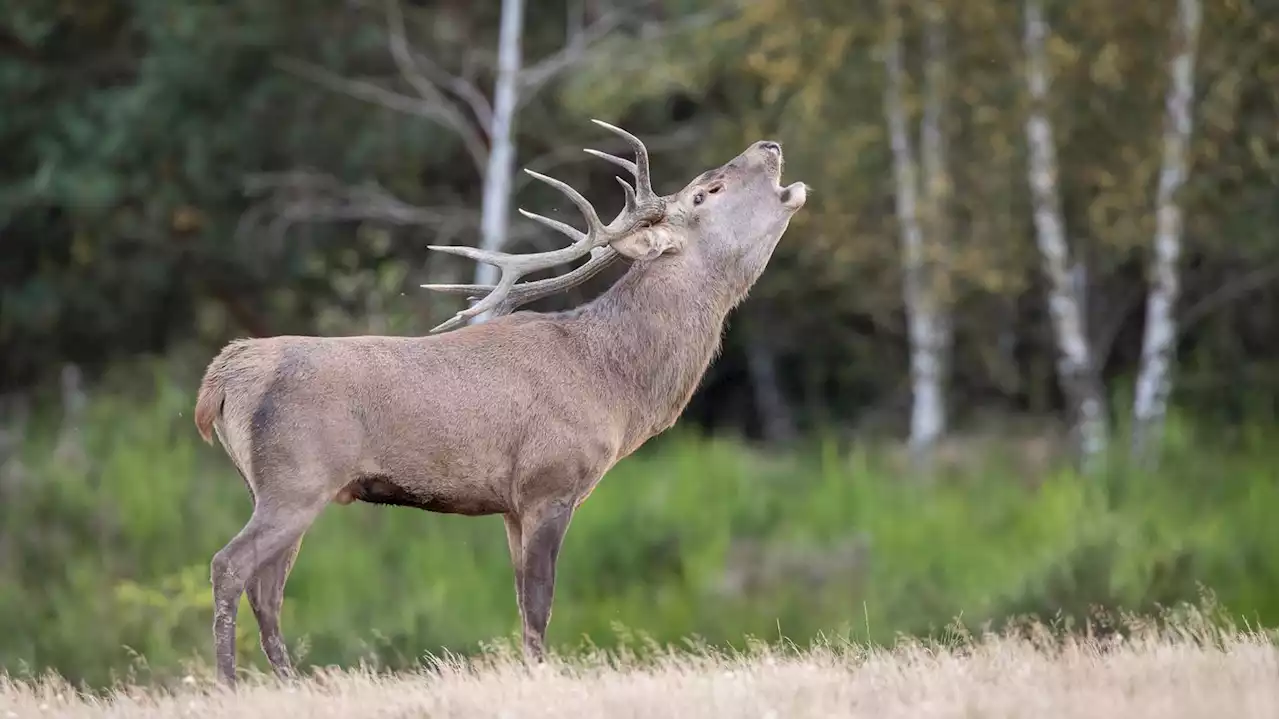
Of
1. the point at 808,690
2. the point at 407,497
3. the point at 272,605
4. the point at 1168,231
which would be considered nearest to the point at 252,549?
the point at 272,605

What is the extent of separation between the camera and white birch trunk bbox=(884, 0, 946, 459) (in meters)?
17.5

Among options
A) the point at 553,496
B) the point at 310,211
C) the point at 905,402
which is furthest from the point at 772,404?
the point at 553,496

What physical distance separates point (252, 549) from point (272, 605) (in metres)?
0.45

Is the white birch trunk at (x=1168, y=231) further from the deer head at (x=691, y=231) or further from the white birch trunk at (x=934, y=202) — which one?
the deer head at (x=691, y=231)

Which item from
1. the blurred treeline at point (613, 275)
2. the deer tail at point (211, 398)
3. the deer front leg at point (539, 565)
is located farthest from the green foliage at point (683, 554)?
the deer tail at point (211, 398)

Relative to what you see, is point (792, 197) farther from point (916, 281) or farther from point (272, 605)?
point (916, 281)

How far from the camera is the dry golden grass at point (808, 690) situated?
6.05 m

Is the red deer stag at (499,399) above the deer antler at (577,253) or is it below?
below

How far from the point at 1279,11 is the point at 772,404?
28.9 feet

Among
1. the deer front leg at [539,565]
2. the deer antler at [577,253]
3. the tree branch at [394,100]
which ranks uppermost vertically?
the tree branch at [394,100]

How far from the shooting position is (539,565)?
7371 millimetres

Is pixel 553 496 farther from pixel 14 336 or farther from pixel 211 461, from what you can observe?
pixel 14 336

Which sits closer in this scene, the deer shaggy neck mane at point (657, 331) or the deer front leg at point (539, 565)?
the deer front leg at point (539, 565)

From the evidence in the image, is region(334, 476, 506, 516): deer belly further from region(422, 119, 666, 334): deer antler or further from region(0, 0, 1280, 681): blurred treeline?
region(0, 0, 1280, 681): blurred treeline
